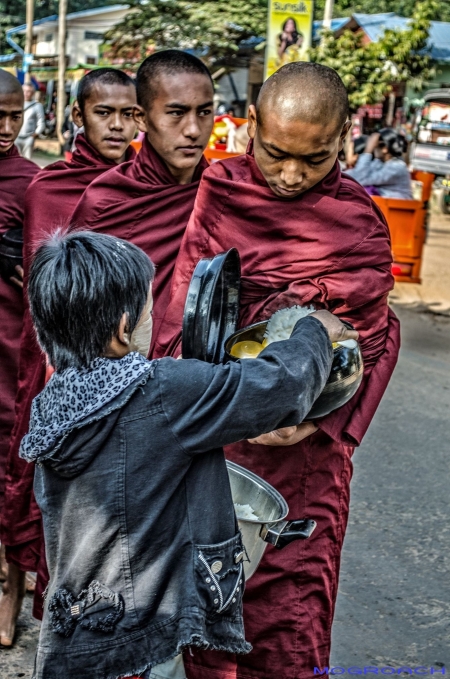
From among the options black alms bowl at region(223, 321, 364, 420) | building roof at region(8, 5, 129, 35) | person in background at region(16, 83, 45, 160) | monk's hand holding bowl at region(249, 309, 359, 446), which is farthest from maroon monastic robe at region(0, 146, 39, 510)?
building roof at region(8, 5, 129, 35)

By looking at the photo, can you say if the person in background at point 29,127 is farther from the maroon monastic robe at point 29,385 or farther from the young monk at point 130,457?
the young monk at point 130,457

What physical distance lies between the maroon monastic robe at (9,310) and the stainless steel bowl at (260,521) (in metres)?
1.59

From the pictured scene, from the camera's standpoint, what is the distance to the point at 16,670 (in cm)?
298

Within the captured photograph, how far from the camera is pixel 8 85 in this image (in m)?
3.66

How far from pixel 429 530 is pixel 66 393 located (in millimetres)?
2821

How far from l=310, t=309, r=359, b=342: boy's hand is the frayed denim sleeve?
Answer: 0.22 metres

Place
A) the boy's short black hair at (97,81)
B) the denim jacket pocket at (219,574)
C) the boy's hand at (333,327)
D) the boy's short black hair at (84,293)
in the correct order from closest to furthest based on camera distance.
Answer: the boy's short black hair at (84,293)
the denim jacket pocket at (219,574)
the boy's hand at (333,327)
the boy's short black hair at (97,81)

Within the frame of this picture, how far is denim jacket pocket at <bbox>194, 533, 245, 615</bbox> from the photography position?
5.74 feet

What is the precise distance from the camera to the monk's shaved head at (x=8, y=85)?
3635mm

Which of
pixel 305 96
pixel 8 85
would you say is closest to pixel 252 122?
pixel 305 96

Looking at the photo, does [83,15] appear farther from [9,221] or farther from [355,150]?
[9,221]

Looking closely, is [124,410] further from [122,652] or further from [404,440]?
[404,440]

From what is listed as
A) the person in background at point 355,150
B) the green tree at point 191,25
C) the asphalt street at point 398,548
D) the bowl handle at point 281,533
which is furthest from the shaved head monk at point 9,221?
the green tree at point 191,25

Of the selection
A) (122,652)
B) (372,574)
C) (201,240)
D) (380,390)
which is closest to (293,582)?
(380,390)
